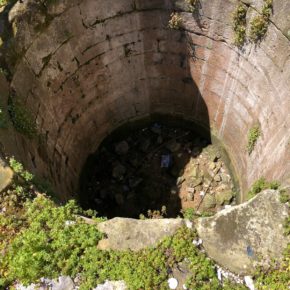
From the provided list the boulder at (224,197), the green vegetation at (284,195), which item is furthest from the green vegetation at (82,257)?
the boulder at (224,197)

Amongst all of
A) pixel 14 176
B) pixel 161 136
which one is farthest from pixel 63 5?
pixel 161 136

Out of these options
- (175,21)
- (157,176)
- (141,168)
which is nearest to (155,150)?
(141,168)

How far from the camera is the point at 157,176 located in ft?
25.0

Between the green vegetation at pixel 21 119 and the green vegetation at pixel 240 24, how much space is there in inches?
134

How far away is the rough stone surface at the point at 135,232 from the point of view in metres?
3.67

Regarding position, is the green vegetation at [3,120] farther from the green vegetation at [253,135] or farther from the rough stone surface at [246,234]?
the green vegetation at [253,135]

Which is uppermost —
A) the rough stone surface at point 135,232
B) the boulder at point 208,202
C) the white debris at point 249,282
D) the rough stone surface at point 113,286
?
the boulder at point 208,202

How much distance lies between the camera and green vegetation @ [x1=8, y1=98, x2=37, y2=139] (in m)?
4.84

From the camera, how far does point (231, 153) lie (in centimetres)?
746

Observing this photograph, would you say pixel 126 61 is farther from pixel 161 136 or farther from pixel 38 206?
pixel 38 206

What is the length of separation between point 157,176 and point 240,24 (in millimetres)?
3435

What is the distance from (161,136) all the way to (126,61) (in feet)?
6.67

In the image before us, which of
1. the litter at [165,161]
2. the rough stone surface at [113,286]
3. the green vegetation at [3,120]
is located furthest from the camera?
the litter at [165,161]

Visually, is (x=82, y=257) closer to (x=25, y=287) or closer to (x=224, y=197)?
(x=25, y=287)
